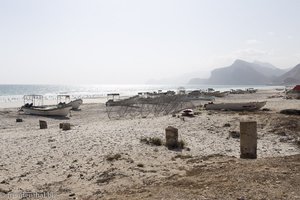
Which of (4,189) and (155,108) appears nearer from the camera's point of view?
(4,189)

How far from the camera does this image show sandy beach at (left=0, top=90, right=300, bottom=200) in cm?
795

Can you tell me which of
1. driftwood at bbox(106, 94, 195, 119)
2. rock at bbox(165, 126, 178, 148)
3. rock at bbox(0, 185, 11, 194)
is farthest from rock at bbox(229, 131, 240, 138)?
driftwood at bbox(106, 94, 195, 119)

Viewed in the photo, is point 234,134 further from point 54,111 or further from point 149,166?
point 54,111

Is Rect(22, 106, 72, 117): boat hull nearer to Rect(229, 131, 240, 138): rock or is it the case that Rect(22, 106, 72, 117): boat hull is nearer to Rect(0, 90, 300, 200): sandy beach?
Rect(0, 90, 300, 200): sandy beach

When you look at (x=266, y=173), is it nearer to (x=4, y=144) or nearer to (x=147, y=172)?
(x=147, y=172)

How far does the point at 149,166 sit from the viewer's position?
36.2ft

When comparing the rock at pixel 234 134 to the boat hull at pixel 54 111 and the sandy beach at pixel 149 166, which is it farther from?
the boat hull at pixel 54 111

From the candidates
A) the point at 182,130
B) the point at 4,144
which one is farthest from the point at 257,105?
the point at 4,144

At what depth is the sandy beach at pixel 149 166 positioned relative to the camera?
7.95 metres

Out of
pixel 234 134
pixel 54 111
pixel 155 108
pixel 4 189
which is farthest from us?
pixel 54 111

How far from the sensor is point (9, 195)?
9.08 m

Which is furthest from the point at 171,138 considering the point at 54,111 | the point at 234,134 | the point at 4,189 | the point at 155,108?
the point at 54,111

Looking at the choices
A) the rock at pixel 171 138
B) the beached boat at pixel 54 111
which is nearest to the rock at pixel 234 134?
the rock at pixel 171 138

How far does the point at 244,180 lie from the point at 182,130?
10288 millimetres
